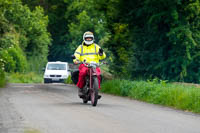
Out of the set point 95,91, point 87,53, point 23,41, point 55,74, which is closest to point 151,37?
point 55,74

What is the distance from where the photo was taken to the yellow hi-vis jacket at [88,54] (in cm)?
1423

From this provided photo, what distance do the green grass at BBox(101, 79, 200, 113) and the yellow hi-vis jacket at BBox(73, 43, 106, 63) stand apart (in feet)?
7.78

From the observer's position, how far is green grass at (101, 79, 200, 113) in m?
13.7

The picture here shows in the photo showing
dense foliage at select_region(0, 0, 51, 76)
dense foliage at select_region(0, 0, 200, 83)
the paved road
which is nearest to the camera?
the paved road

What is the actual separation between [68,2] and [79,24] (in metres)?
4.00

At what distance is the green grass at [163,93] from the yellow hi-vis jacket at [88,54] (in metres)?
2.37

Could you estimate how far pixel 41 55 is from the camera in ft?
201

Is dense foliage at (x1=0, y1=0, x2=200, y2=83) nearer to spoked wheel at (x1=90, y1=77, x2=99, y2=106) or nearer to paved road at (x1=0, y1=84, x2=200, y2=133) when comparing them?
spoked wheel at (x1=90, y1=77, x2=99, y2=106)

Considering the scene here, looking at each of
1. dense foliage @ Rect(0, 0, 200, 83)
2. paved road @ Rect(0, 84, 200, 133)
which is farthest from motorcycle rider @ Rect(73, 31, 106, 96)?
dense foliage @ Rect(0, 0, 200, 83)

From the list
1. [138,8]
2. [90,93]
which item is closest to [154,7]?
[138,8]

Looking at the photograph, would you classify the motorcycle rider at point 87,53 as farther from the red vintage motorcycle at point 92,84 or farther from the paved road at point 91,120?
the paved road at point 91,120

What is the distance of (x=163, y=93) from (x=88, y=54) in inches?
111

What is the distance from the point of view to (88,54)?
562 inches

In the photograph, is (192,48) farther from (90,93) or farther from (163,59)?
(90,93)
